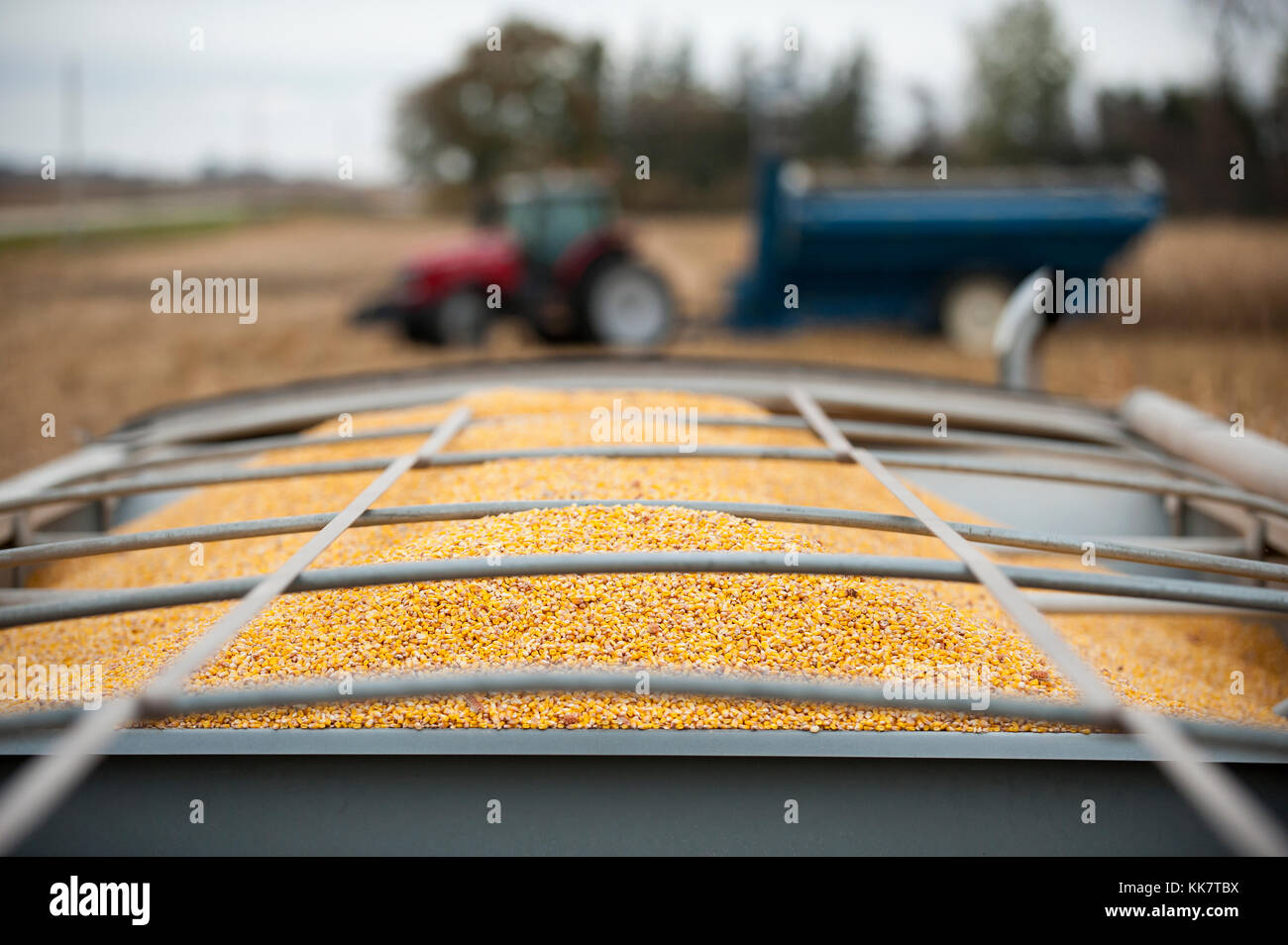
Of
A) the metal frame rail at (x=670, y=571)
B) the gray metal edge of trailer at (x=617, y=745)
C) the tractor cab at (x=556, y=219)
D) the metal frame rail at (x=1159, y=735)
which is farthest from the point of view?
the tractor cab at (x=556, y=219)

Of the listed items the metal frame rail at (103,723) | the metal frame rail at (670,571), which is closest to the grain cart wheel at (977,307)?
the metal frame rail at (670,571)

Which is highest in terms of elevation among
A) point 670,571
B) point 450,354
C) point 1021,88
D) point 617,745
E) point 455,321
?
point 1021,88

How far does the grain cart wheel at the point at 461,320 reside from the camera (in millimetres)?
10062

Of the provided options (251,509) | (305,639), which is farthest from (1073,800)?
(251,509)

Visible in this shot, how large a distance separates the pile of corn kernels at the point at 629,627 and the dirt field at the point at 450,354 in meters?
1.91

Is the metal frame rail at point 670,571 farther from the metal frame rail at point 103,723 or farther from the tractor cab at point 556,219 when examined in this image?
the tractor cab at point 556,219

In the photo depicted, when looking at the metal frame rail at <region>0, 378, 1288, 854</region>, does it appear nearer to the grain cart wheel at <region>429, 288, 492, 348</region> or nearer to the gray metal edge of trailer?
the gray metal edge of trailer

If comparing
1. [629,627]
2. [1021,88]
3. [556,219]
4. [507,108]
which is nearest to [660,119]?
[507,108]

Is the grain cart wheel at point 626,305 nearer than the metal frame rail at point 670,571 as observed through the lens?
No

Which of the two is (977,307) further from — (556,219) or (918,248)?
(556,219)

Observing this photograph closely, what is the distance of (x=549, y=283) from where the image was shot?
10.4 m

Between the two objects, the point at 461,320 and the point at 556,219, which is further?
the point at 556,219

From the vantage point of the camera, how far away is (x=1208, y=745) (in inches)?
59.0

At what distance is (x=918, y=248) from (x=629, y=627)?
9.32m
